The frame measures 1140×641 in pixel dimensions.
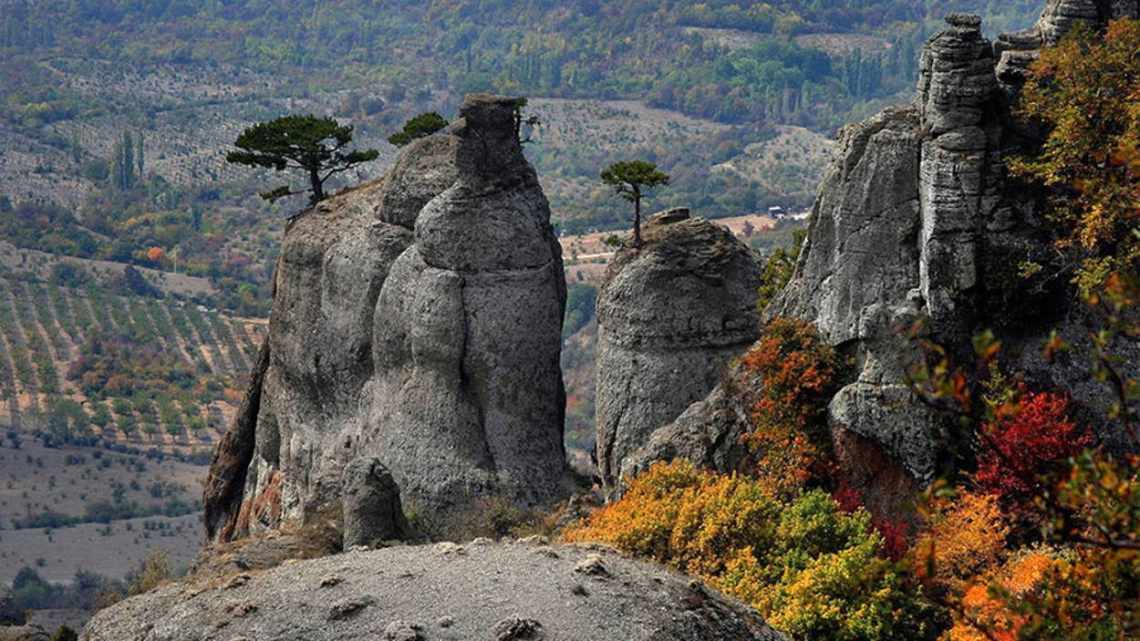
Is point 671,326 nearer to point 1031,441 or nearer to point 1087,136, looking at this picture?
point 1031,441

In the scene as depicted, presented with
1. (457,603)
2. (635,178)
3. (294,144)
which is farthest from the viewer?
(294,144)

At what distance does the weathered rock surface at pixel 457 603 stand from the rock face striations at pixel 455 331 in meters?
17.8

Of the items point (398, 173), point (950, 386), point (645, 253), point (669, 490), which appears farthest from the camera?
point (398, 173)

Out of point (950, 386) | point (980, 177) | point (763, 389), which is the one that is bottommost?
point (763, 389)

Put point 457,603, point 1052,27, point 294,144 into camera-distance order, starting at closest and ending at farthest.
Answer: point 457,603 → point 1052,27 → point 294,144

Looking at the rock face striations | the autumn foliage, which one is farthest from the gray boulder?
the autumn foliage

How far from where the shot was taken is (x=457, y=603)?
3177 centimetres

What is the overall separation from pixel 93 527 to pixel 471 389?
452 ft

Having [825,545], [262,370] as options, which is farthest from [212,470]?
[825,545]

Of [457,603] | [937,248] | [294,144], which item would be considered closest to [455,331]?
[294,144]

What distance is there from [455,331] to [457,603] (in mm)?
24059

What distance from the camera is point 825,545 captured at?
4284 centimetres

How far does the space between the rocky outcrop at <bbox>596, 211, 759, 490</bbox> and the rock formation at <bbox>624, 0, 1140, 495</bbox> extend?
245 inches

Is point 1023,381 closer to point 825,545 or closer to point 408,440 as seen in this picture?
point 825,545
